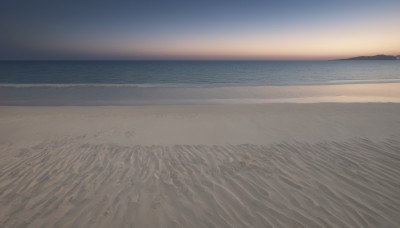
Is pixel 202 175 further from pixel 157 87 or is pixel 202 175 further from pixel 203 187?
pixel 157 87

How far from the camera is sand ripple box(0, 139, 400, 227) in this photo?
3973 mm

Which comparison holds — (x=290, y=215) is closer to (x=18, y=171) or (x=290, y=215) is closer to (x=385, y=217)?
(x=385, y=217)

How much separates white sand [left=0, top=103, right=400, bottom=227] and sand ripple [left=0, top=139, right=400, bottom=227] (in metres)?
0.02

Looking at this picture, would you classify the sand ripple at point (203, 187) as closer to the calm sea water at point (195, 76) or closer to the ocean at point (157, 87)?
the ocean at point (157, 87)

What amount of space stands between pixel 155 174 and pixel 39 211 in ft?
7.23

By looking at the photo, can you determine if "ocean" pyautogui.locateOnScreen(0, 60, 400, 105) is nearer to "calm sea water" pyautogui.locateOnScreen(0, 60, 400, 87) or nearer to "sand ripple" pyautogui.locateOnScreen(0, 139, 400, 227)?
"calm sea water" pyautogui.locateOnScreen(0, 60, 400, 87)

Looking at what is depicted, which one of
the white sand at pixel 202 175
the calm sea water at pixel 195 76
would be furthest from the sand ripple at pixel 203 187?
the calm sea water at pixel 195 76

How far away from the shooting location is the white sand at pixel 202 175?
4023mm

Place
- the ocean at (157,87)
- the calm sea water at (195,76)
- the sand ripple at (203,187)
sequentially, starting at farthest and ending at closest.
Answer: the calm sea water at (195,76) < the ocean at (157,87) < the sand ripple at (203,187)

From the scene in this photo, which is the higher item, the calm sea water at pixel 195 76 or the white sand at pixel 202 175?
the white sand at pixel 202 175

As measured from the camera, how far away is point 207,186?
495 centimetres

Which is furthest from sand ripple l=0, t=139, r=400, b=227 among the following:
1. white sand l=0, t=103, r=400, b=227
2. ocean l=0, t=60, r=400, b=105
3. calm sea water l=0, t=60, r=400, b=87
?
calm sea water l=0, t=60, r=400, b=87

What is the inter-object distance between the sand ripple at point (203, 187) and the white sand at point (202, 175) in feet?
0.07

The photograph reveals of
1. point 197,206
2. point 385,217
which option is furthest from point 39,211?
point 385,217
